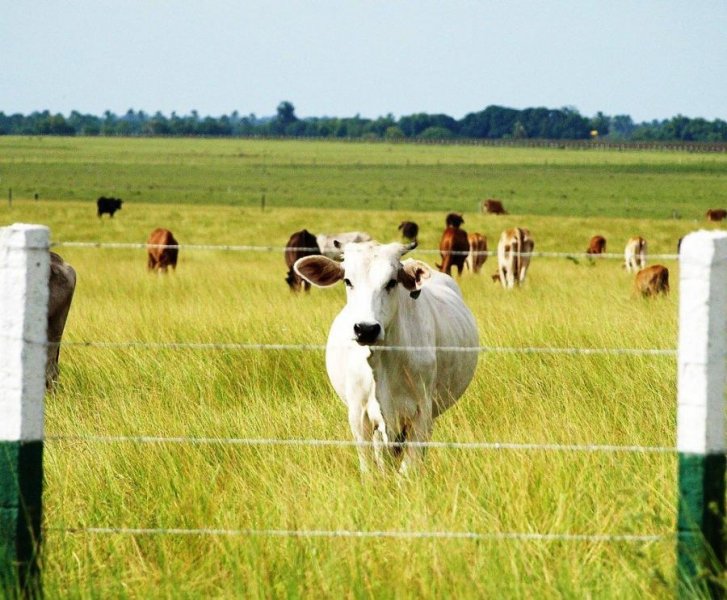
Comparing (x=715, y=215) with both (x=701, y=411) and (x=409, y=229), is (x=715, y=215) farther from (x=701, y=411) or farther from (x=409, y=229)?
(x=701, y=411)

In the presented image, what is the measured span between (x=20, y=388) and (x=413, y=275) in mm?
2536

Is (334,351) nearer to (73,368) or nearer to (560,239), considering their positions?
(73,368)

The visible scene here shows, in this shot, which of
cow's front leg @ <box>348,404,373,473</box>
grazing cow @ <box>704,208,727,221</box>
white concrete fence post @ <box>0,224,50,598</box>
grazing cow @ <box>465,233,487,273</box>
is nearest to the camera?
white concrete fence post @ <box>0,224,50,598</box>

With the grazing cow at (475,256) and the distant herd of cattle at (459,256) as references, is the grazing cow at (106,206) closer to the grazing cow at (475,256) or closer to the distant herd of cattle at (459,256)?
the distant herd of cattle at (459,256)

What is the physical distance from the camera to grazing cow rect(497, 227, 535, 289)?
21.6 metres

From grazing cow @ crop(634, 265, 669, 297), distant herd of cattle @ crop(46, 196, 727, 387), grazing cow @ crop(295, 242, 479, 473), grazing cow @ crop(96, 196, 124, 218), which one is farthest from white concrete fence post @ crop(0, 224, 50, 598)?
grazing cow @ crop(96, 196, 124, 218)

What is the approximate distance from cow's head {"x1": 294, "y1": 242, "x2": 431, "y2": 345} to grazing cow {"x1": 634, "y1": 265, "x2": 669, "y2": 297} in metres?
12.1

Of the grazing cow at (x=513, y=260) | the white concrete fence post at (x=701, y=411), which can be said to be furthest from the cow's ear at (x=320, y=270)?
the grazing cow at (x=513, y=260)

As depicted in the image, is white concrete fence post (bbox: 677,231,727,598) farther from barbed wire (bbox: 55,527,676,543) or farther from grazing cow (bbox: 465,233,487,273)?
grazing cow (bbox: 465,233,487,273)

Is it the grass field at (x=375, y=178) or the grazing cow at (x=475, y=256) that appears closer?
the grazing cow at (x=475, y=256)

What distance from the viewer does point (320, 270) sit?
602 centimetres

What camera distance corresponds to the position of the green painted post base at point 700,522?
12.3 feet

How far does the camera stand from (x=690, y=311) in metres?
3.70

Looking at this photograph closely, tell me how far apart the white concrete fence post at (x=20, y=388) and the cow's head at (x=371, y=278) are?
1819mm
